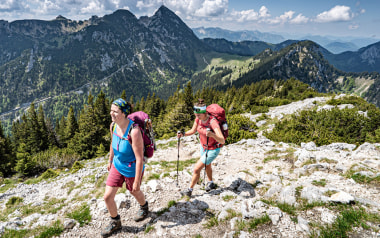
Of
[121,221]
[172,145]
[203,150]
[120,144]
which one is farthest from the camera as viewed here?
[172,145]

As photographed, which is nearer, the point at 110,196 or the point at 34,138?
the point at 110,196

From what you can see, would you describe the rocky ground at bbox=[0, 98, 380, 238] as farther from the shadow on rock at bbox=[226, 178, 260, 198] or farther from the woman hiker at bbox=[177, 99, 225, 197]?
the woman hiker at bbox=[177, 99, 225, 197]

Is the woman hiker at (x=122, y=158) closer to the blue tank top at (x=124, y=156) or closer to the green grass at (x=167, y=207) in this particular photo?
the blue tank top at (x=124, y=156)

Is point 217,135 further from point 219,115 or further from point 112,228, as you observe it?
point 112,228

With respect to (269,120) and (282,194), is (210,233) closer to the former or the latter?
(282,194)

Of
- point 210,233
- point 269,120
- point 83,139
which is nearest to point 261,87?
point 269,120

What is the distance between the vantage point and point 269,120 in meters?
24.3

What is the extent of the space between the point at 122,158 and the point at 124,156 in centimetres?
11

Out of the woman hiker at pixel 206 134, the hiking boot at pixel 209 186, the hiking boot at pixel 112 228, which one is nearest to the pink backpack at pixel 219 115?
the woman hiker at pixel 206 134

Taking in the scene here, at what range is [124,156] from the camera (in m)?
4.68

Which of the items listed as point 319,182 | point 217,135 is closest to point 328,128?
point 319,182

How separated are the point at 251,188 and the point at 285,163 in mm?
3688

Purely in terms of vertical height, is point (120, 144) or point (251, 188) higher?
point (120, 144)

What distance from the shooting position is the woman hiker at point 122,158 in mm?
4355
